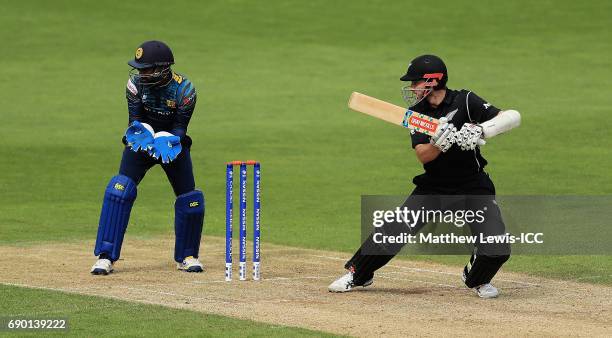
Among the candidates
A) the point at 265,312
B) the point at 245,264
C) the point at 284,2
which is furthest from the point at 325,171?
the point at 284,2

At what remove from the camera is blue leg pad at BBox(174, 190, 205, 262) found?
40.7 feet

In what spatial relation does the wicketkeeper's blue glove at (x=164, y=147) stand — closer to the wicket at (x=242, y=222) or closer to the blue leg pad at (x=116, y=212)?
the blue leg pad at (x=116, y=212)

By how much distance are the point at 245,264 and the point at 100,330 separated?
2.49m

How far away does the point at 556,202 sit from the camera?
55.7ft

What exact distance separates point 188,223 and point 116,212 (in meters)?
0.69

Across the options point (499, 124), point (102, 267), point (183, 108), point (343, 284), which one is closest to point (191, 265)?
point (102, 267)

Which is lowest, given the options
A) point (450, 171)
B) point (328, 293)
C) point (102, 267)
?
point (328, 293)

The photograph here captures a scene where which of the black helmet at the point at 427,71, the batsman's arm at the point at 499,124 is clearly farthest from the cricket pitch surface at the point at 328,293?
the black helmet at the point at 427,71

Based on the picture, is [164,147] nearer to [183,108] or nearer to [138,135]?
[138,135]

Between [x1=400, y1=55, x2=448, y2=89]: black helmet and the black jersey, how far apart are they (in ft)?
0.58

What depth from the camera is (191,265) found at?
40.3 ft

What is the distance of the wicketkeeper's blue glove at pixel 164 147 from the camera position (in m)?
12.1

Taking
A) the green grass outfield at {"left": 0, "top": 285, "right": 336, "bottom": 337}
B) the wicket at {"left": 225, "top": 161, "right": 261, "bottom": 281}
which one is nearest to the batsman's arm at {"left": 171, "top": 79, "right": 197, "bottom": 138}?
the wicket at {"left": 225, "top": 161, "right": 261, "bottom": 281}

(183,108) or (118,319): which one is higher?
(183,108)
